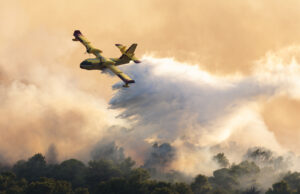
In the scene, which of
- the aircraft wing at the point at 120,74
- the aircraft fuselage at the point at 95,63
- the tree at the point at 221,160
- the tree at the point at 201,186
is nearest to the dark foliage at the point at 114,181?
the tree at the point at 201,186

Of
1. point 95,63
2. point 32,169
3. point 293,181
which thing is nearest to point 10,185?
point 32,169

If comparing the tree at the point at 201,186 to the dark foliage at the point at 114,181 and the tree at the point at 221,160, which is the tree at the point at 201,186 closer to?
the dark foliage at the point at 114,181

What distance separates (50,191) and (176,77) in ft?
123

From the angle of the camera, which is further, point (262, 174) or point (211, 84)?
point (262, 174)

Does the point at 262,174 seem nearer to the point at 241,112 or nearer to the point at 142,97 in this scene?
the point at 241,112

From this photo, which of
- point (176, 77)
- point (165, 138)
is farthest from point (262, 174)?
point (176, 77)

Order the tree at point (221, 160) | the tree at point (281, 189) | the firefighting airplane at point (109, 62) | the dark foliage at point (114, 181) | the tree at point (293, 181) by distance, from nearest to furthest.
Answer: the firefighting airplane at point (109, 62)
the dark foliage at point (114, 181)
the tree at point (281, 189)
the tree at point (293, 181)
the tree at point (221, 160)

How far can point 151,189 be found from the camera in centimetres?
11956

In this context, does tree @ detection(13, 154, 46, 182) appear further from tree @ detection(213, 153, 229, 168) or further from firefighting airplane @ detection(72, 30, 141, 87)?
firefighting airplane @ detection(72, 30, 141, 87)

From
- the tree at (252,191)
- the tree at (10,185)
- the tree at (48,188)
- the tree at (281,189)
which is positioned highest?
the tree at (10,185)

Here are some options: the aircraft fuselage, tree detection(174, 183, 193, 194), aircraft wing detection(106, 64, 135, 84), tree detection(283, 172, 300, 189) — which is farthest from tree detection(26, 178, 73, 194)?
tree detection(283, 172, 300, 189)

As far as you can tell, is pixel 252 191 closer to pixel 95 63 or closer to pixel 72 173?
pixel 72 173

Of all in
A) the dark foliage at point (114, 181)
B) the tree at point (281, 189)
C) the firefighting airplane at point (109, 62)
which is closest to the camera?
the firefighting airplane at point (109, 62)

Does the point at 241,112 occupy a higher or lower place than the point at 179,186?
higher
